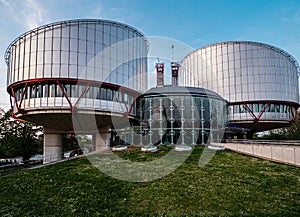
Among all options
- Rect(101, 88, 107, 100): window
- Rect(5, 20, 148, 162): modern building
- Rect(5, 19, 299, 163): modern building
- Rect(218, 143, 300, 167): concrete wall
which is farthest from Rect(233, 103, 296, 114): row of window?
Rect(101, 88, 107, 100): window

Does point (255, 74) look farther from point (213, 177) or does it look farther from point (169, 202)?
point (169, 202)

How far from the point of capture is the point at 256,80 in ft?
148

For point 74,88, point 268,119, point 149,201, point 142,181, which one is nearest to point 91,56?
point 74,88

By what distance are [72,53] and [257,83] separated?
1374 inches

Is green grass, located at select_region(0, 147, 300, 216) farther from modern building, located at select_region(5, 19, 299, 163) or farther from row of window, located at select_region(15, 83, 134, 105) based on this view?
modern building, located at select_region(5, 19, 299, 163)

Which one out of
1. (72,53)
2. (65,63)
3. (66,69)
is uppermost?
(72,53)

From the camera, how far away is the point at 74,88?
2859 cm

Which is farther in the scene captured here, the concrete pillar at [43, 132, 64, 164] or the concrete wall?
the concrete pillar at [43, 132, 64, 164]

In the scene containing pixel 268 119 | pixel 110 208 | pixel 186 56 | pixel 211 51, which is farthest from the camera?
pixel 186 56

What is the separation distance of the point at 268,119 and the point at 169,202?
1569 inches

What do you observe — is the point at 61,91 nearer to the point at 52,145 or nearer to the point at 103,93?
the point at 103,93

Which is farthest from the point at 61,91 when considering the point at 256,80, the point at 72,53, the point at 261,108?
the point at 261,108

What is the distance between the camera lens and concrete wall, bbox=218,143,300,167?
1792 centimetres

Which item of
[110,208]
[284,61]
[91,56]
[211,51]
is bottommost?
[110,208]
